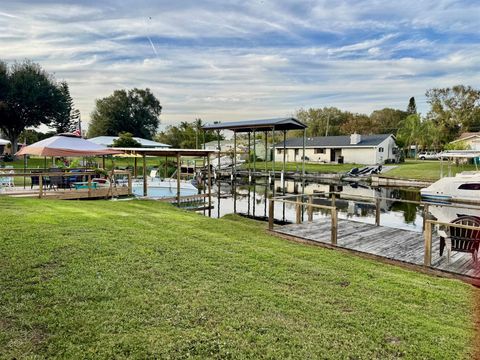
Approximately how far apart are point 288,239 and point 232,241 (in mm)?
2183

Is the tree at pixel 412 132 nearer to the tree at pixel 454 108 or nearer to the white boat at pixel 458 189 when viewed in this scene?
the tree at pixel 454 108

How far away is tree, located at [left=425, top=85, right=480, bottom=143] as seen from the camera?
4906 cm

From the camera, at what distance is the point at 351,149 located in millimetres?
43562

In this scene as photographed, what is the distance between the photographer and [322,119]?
217ft

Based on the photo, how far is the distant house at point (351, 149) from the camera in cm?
4212

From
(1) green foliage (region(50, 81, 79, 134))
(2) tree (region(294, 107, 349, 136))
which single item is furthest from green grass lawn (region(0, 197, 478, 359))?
(2) tree (region(294, 107, 349, 136))

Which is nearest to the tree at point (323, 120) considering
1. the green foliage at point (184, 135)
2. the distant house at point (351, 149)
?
the distant house at point (351, 149)

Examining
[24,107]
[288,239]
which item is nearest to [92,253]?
[288,239]

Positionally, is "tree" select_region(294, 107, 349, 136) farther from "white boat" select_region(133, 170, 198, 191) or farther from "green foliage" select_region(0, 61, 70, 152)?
"white boat" select_region(133, 170, 198, 191)

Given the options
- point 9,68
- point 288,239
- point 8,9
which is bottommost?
point 288,239

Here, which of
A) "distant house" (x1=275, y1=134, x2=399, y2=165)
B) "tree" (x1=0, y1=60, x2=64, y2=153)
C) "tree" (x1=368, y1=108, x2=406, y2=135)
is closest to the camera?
"tree" (x1=0, y1=60, x2=64, y2=153)

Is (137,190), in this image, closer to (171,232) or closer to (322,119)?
(171,232)

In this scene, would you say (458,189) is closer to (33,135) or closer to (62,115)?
(62,115)

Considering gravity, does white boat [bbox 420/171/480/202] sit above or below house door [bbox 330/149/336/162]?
below
